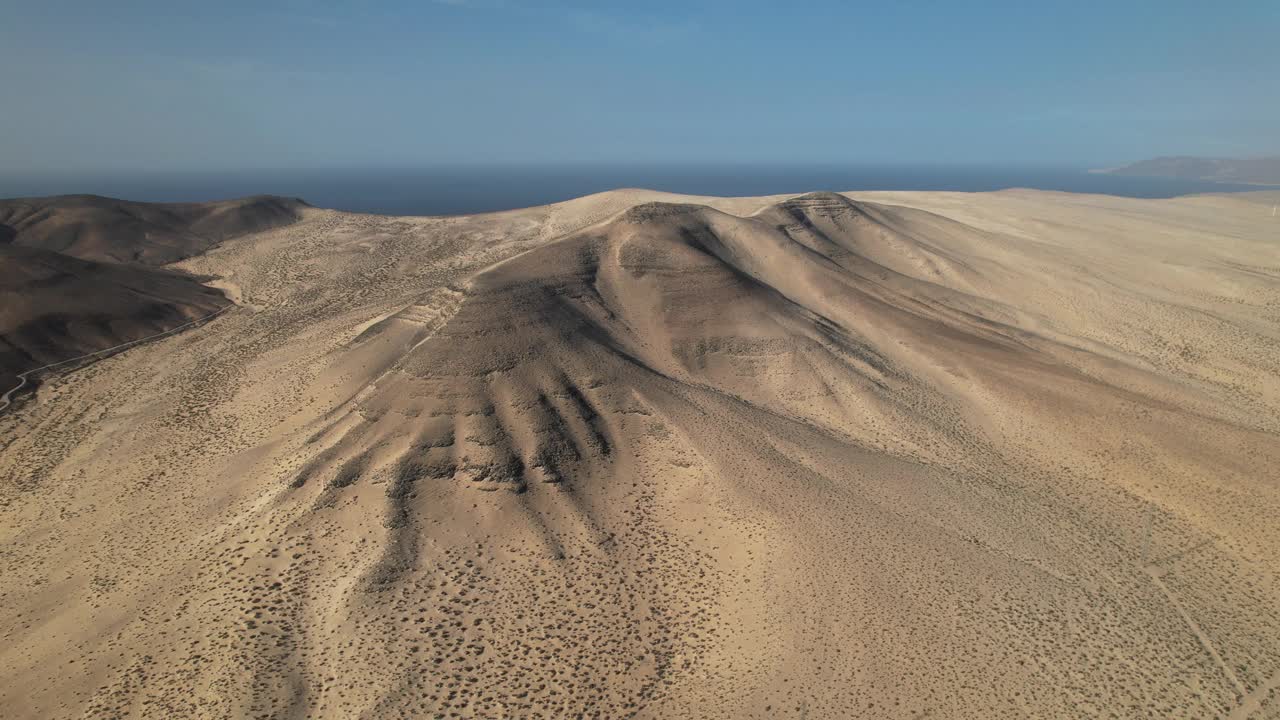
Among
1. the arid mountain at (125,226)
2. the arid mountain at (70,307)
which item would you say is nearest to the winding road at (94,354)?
the arid mountain at (70,307)

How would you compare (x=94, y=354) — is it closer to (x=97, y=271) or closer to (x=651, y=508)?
(x=97, y=271)

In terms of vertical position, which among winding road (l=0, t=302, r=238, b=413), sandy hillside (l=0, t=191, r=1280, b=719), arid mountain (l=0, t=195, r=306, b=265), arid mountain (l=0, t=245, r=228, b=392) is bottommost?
sandy hillside (l=0, t=191, r=1280, b=719)

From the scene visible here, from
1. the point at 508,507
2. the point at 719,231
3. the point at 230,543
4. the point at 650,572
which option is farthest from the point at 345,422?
the point at 719,231

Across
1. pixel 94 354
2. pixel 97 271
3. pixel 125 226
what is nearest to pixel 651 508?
pixel 94 354

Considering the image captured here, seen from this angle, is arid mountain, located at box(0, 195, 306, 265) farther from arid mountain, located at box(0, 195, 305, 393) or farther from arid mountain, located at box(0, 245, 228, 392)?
arid mountain, located at box(0, 245, 228, 392)

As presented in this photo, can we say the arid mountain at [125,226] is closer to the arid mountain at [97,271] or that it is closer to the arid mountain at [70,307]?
the arid mountain at [97,271]

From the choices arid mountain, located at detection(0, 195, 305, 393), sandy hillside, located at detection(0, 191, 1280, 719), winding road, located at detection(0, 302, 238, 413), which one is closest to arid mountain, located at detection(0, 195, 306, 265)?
arid mountain, located at detection(0, 195, 305, 393)
